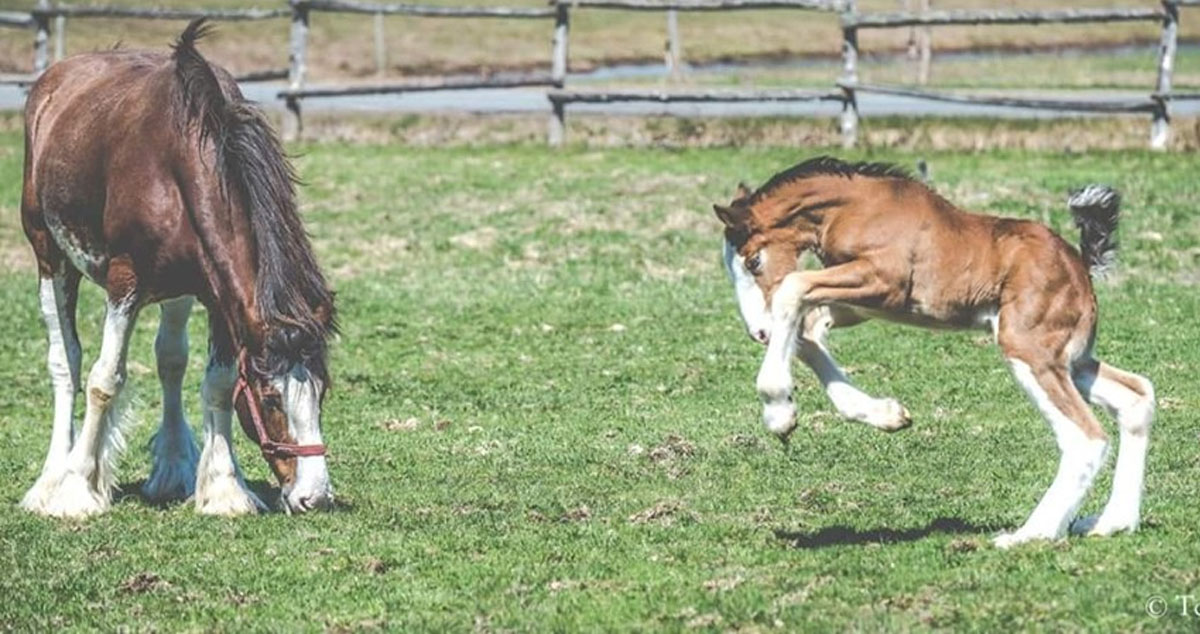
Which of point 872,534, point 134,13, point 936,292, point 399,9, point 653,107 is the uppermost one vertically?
point 936,292

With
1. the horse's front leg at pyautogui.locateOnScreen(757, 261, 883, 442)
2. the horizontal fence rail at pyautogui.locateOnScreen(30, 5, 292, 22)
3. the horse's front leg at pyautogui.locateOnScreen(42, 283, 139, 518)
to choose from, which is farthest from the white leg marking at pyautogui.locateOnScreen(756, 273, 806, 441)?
the horizontal fence rail at pyautogui.locateOnScreen(30, 5, 292, 22)

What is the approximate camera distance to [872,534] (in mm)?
8359

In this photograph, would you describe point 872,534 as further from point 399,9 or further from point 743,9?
point 399,9

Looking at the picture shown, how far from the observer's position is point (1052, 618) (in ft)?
22.0

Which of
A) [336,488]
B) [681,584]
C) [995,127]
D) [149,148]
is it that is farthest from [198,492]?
[995,127]

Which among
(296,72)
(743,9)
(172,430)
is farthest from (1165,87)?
(172,430)

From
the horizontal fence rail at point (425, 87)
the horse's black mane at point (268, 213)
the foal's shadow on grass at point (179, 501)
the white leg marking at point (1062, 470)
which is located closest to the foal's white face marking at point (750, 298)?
the white leg marking at point (1062, 470)

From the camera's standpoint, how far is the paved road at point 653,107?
26188 millimetres

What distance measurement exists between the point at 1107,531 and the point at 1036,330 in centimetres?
86

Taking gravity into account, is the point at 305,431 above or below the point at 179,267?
below

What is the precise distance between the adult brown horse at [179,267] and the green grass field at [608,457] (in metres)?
0.33

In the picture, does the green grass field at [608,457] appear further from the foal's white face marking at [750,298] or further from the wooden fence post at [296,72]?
the wooden fence post at [296,72]

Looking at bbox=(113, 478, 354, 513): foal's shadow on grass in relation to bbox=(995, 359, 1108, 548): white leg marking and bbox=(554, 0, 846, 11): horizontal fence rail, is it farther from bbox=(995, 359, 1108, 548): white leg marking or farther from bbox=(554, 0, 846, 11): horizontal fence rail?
bbox=(554, 0, 846, 11): horizontal fence rail

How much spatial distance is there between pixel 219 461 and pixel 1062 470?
402cm
